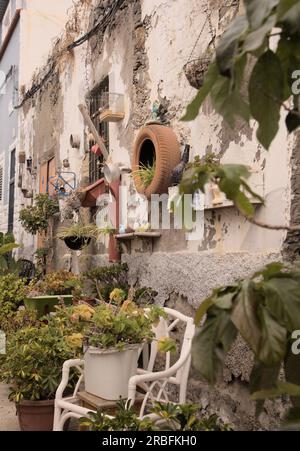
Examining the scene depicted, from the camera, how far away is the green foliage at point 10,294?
555cm

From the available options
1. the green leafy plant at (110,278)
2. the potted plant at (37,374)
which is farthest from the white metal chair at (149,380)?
the green leafy plant at (110,278)

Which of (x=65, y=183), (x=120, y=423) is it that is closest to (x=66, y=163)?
(x=65, y=183)

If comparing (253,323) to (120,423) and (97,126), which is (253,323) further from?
(97,126)

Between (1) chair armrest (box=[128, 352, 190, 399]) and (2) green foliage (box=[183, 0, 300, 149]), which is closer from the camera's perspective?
(2) green foliage (box=[183, 0, 300, 149])

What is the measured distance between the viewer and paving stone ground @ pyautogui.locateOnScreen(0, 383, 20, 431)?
3.25 meters

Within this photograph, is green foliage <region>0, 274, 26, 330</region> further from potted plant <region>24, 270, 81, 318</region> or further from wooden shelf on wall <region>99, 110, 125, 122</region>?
wooden shelf on wall <region>99, 110, 125, 122</region>

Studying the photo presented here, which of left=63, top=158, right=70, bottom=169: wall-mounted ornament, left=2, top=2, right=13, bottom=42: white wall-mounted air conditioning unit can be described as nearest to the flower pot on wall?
left=63, top=158, right=70, bottom=169: wall-mounted ornament

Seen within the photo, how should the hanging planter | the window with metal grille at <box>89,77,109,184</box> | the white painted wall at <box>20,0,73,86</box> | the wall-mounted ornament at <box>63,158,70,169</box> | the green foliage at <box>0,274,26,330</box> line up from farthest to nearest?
the white painted wall at <box>20,0,73,86</box>, the wall-mounted ornament at <box>63,158,70,169</box>, the green foliage at <box>0,274,26,330</box>, the window with metal grille at <box>89,77,109,184</box>, the hanging planter

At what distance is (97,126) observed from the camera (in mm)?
5734

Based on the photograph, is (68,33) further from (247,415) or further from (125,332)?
(247,415)

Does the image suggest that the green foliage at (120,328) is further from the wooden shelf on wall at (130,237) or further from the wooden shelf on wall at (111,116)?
the wooden shelf on wall at (111,116)

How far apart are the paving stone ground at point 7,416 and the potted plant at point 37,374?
257mm

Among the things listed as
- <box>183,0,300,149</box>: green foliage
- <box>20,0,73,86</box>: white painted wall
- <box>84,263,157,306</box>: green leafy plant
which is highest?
<box>20,0,73,86</box>: white painted wall

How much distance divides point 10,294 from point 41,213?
1733 mm
